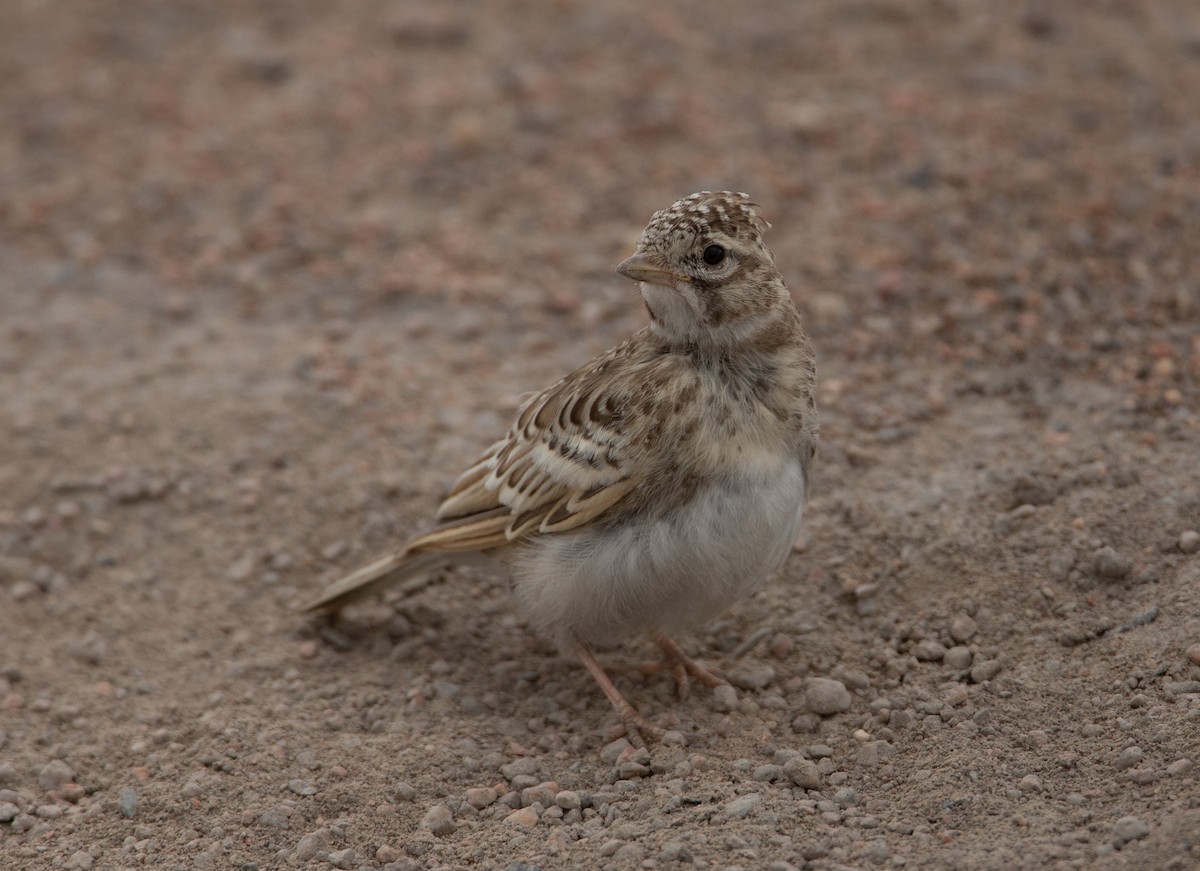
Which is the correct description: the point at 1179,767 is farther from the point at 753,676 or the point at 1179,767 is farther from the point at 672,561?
the point at 672,561

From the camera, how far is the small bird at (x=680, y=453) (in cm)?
534

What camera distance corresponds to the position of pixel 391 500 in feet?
23.4

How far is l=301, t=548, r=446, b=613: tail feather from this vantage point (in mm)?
6246

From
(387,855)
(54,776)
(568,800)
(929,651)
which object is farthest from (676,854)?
(54,776)

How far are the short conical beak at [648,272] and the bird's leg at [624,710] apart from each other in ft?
4.99

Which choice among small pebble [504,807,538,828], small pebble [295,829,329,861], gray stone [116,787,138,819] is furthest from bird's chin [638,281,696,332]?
gray stone [116,787,138,819]

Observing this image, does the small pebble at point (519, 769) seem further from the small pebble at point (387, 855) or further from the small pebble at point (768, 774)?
the small pebble at point (768, 774)

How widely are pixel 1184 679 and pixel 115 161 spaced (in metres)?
7.92

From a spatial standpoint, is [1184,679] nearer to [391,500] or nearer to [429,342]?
[391,500]

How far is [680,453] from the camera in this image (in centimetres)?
534

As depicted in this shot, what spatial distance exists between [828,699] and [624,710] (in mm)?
787

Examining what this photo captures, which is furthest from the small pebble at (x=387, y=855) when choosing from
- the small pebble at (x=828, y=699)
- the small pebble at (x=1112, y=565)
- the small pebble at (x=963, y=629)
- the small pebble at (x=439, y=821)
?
the small pebble at (x=1112, y=565)

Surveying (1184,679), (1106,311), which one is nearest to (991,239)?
(1106,311)

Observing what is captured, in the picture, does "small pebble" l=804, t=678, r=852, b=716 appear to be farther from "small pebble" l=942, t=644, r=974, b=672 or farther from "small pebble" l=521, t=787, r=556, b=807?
"small pebble" l=521, t=787, r=556, b=807
